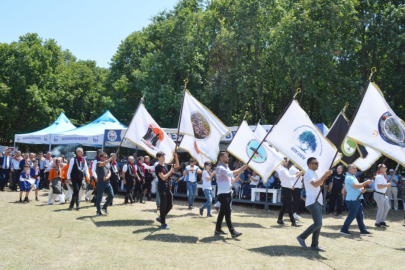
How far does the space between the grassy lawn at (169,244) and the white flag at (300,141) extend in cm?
197

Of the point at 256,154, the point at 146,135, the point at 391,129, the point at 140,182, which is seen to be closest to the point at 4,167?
the point at 140,182

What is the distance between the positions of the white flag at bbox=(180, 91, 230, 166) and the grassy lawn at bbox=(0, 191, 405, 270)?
2140mm

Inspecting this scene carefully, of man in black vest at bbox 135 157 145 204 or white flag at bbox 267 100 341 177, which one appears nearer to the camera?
white flag at bbox 267 100 341 177

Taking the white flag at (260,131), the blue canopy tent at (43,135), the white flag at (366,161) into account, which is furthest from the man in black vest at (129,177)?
the blue canopy tent at (43,135)

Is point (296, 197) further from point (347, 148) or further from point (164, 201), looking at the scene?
point (164, 201)

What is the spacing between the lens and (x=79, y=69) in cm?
5131

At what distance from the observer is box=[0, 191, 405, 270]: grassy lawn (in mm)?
7703

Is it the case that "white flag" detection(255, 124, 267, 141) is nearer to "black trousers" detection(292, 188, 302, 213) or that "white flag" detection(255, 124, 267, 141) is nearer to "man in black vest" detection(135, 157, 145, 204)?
"black trousers" detection(292, 188, 302, 213)

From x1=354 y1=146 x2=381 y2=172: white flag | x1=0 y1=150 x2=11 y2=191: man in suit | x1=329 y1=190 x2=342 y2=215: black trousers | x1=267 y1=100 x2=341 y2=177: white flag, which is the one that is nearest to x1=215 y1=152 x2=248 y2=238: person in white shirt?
x1=267 y1=100 x2=341 y2=177: white flag

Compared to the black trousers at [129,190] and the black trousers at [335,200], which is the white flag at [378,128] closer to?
the black trousers at [335,200]

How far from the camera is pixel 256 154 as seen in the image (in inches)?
591

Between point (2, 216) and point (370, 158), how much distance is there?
455 inches

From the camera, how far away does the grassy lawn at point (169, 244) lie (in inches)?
303

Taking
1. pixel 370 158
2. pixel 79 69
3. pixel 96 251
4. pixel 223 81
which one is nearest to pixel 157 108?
pixel 223 81
